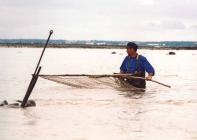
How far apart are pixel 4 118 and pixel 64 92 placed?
225 inches


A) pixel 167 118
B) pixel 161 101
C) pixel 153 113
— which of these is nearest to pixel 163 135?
pixel 167 118

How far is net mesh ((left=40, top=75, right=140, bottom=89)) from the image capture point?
1302cm

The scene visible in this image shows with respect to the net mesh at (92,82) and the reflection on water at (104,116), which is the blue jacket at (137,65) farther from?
the reflection on water at (104,116)

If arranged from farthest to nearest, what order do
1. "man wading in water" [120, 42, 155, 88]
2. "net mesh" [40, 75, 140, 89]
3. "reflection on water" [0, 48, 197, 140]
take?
Result: "man wading in water" [120, 42, 155, 88] < "net mesh" [40, 75, 140, 89] < "reflection on water" [0, 48, 197, 140]

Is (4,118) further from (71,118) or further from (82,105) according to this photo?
(82,105)

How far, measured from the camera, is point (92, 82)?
44.4 ft

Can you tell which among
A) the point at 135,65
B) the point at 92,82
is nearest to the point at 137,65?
the point at 135,65

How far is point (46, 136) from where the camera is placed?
310 inches

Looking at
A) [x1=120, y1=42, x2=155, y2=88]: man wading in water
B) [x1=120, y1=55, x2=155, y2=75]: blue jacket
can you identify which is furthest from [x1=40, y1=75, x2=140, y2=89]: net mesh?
[x1=120, y1=55, x2=155, y2=75]: blue jacket

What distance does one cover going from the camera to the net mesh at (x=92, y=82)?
42.7ft

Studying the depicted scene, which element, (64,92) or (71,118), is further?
(64,92)

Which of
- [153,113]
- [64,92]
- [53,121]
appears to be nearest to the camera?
[53,121]

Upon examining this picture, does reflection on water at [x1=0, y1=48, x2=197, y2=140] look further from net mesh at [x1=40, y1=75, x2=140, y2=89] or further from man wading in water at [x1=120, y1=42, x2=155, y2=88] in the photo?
man wading in water at [x1=120, y1=42, x2=155, y2=88]

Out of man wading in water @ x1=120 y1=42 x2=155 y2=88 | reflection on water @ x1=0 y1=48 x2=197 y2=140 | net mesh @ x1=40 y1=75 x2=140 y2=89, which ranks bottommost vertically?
reflection on water @ x1=0 y1=48 x2=197 y2=140
